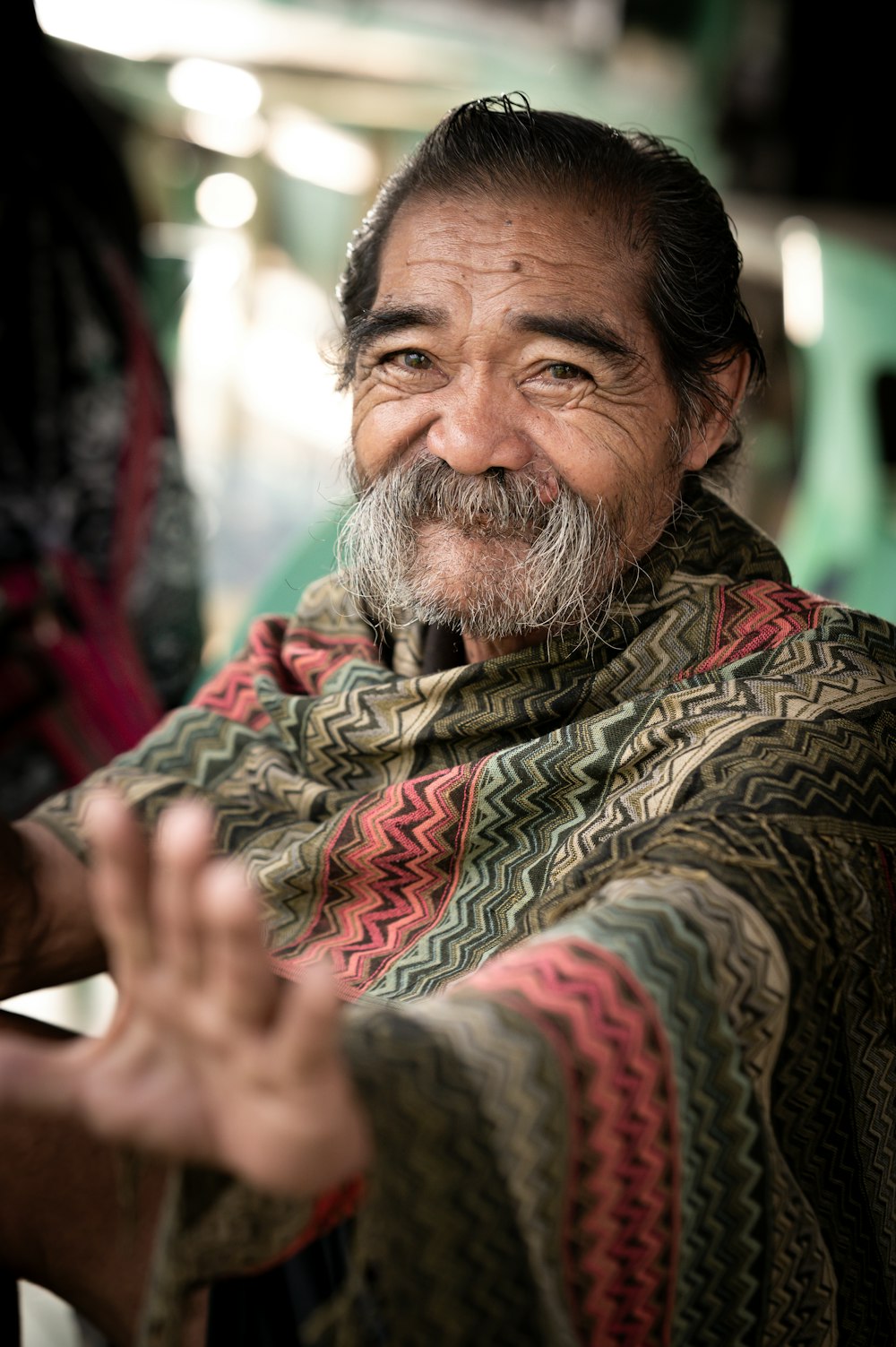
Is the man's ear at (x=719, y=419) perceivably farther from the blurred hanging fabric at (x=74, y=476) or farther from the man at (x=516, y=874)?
the blurred hanging fabric at (x=74, y=476)

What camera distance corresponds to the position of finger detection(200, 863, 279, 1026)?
2.68 ft

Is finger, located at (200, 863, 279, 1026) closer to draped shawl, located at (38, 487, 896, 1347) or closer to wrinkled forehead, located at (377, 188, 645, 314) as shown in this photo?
draped shawl, located at (38, 487, 896, 1347)

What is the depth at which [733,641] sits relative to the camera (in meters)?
1.64

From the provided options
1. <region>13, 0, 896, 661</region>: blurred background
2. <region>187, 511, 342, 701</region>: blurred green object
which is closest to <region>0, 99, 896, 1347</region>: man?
<region>187, 511, 342, 701</region>: blurred green object

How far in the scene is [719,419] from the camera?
1.94 m

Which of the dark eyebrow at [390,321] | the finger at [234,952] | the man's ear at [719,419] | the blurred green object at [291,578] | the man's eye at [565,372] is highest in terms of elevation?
the dark eyebrow at [390,321]

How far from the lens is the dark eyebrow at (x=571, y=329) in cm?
172

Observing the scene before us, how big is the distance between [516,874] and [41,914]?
78 cm

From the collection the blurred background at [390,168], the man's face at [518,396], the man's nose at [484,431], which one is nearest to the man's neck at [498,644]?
the man's face at [518,396]

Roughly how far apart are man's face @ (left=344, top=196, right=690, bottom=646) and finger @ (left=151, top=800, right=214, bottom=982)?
0.95 meters

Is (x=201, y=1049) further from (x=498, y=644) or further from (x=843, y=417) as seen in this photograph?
(x=843, y=417)

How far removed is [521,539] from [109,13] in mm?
3396

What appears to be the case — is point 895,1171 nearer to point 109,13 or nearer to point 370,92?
point 109,13

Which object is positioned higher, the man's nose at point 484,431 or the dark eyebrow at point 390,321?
the dark eyebrow at point 390,321
